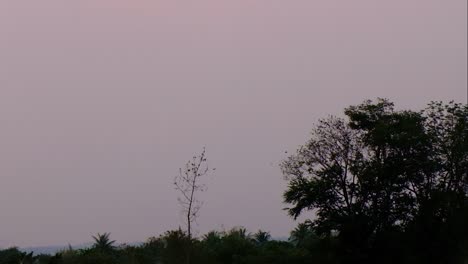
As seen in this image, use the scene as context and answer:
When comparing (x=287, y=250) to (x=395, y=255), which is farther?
(x=287, y=250)

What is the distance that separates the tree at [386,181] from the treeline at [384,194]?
60mm

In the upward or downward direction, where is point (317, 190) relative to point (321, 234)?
upward

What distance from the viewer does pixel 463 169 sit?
3797 cm

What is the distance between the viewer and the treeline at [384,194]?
36.9m

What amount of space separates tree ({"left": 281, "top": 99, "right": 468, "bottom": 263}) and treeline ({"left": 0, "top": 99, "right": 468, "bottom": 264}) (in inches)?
2.4

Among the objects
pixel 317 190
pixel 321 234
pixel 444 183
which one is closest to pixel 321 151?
pixel 317 190

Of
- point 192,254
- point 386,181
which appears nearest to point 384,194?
point 386,181

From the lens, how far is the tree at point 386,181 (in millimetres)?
37531

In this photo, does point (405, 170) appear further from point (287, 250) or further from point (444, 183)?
point (287, 250)

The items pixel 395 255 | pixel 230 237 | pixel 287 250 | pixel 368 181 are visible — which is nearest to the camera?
pixel 395 255

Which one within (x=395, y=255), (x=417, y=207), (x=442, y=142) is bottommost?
(x=395, y=255)

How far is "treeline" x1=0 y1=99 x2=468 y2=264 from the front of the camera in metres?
36.9

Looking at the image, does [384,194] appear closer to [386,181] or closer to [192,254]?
[386,181]

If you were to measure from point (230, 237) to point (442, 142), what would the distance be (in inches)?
654
